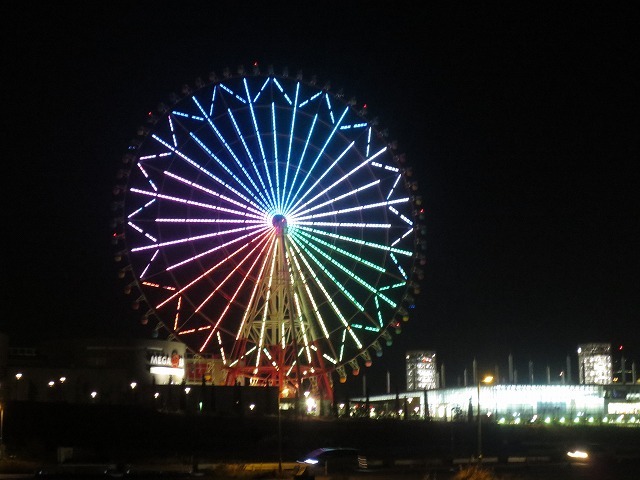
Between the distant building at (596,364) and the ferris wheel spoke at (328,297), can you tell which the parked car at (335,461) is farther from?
the distant building at (596,364)

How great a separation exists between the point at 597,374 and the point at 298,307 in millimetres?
131756

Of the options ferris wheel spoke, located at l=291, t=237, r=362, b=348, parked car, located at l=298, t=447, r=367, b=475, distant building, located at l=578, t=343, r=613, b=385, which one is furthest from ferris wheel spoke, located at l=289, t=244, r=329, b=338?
distant building, located at l=578, t=343, r=613, b=385

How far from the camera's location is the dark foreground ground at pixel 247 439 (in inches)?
1861

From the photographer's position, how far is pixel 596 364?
179 m

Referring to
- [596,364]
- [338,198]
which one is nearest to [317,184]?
[338,198]

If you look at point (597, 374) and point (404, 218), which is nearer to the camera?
point (404, 218)

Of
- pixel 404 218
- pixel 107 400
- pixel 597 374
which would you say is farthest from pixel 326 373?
pixel 597 374

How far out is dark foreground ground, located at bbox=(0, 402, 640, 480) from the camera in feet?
155

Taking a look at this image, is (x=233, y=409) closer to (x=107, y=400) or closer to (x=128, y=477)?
(x=107, y=400)

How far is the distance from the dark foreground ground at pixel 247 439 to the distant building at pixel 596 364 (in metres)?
106

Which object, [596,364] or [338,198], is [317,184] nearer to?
[338,198]

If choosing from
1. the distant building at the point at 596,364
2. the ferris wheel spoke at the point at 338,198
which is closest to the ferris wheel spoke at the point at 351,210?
the ferris wheel spoke at the point at 338,198

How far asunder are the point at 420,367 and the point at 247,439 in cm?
13110

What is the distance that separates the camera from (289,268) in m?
56.8
